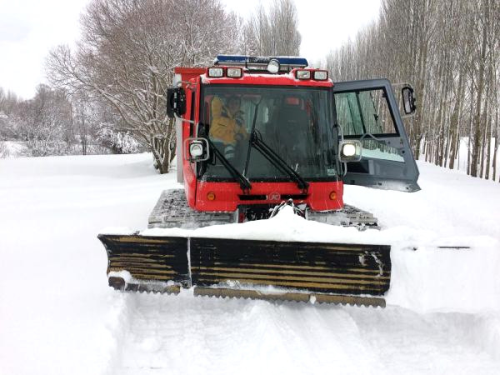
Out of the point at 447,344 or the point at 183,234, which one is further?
the point at 183,234

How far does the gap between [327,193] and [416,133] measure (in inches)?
829

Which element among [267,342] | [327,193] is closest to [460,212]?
[327,193]

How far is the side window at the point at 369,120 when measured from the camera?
4.62 meters

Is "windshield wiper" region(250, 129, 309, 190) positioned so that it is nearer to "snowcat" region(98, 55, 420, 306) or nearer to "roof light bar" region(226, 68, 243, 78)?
"snowcat" region(98, 55, 420, 306)

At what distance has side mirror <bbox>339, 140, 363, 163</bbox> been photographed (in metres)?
3.85

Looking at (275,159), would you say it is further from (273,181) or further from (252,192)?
(252,192)

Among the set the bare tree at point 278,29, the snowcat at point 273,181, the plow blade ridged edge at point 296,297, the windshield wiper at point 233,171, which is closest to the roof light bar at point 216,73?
the snowcat at point 273,181

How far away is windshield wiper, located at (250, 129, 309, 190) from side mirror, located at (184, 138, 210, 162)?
0.47 meters

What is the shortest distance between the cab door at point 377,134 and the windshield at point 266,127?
0.56 meters

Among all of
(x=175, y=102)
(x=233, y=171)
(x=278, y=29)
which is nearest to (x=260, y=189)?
(x=233, y=171)

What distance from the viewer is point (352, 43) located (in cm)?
3991

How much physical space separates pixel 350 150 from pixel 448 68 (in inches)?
760

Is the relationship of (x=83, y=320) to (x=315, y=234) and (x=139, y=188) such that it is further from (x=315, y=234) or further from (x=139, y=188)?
(x=139, y=188)

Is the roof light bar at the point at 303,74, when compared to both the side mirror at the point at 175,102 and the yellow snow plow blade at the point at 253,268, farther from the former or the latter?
the yellow snow plow blade at the point at 253,268
